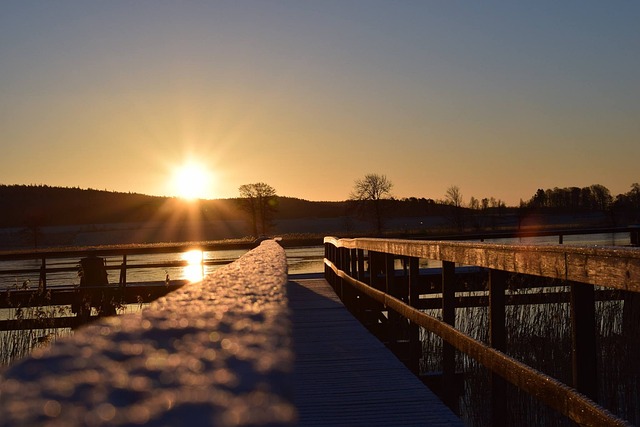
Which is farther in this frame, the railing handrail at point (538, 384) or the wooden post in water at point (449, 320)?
the wooden post in water at point (449, 320)

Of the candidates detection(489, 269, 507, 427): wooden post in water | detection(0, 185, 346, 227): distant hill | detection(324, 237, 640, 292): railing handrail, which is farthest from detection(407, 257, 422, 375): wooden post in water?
detection(0, 185, 346, 227): distant hill

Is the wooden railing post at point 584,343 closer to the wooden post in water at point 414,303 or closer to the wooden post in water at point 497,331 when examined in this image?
the wooden post in water at point 497,331

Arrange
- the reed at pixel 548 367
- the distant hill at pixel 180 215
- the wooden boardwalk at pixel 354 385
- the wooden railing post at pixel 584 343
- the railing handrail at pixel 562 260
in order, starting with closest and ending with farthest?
the railing handrail at pixel 562 260 < the wooden railing post at pixel 584 343 < the wooden boardwalk at pixel 354 385 < the reed at pixel 548 367 < the distant hill at pixel 180 215

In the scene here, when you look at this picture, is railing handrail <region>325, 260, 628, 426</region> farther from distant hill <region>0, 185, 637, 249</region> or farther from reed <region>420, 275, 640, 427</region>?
distant hill <region>0, 185, 637, 249</region>

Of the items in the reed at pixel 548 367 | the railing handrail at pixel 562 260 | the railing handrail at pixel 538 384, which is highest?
the railing handrail at pixel 562 260

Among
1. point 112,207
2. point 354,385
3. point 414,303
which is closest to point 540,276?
point 354,385

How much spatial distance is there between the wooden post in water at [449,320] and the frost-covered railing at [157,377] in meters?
3.80

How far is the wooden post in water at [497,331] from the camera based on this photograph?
12.0 feet

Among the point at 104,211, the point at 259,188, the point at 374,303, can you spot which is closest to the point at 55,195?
the point at 104,211

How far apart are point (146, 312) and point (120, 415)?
1.79 feet

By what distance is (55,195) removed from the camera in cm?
16800

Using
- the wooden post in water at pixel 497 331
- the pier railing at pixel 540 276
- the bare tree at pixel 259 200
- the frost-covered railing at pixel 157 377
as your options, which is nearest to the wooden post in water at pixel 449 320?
the pier railing at pixel 540 276

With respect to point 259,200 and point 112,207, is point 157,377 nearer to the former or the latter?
point 259,200

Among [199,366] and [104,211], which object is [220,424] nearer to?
[199,366]
